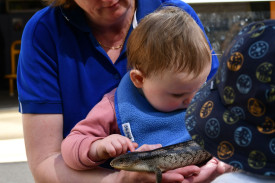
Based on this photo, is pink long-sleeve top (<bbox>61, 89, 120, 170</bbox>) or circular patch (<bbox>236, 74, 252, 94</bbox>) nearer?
circular patch (<bbox>236, 74, 252, 94</bbox>)

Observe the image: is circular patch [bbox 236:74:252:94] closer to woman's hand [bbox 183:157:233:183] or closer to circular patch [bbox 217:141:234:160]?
circular patch [bbox 217:141:234:160]

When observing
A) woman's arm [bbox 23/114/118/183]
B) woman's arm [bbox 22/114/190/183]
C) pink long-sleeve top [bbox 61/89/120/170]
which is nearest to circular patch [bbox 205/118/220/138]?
pink long-sleeve top [bbox 61/89/120/170]

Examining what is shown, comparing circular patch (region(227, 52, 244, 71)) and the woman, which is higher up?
circular patch (region(227, 52, 244, 71))

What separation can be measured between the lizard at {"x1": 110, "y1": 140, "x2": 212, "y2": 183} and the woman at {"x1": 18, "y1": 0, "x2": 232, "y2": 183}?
242 millimetres

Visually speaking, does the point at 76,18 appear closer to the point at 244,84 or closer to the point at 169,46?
the point at 169,46

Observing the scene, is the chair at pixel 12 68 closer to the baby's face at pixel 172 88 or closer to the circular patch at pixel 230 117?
the baby's face at pixel 172 88

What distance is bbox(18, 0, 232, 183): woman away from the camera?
1.60m

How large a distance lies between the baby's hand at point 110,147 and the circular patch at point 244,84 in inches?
20.5

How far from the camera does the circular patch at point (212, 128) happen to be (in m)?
0.96

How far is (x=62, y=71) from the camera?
5.35 feet

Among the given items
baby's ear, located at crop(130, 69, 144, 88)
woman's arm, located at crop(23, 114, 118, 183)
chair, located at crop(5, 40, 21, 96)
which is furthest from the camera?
chair, located at crop(5, 40, 21, 96)

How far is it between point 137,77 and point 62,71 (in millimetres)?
326

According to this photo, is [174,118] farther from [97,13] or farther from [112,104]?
[97,13]

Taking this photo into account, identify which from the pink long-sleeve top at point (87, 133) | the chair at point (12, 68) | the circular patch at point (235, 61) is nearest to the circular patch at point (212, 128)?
the circular patch at point (235, 61)
